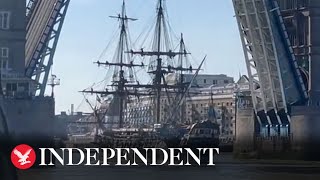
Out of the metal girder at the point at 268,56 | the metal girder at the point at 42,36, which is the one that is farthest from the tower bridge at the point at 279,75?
the metal girder at the point at 42,36

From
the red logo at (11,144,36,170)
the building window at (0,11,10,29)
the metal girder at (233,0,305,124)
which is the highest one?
the building window at (0,11,10,29)

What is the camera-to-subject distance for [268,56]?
4319 cm

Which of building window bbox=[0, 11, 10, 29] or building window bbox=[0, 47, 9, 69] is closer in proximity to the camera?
building window bbox=[0, 47, 9, 69]

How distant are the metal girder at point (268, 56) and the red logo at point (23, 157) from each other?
118ft

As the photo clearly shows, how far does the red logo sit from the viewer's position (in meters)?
6.34

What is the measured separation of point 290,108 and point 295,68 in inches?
96.7

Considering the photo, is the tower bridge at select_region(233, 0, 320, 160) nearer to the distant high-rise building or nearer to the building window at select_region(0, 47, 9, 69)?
the distant high-rise building

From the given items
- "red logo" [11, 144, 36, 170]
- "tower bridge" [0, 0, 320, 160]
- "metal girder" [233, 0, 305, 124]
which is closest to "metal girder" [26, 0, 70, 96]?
"tower bridge" [0, 0, 320, 160]

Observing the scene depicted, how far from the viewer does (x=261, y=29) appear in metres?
41.9

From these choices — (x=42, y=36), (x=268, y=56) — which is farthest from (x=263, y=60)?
(x=42, y=36)

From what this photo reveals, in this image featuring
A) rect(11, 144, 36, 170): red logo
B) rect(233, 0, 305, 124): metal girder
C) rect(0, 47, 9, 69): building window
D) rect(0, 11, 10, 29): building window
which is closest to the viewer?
rect(11, 144, 36, 170): red logo

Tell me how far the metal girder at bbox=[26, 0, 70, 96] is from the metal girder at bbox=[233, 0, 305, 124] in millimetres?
12006

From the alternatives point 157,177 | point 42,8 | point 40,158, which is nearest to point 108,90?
point 42,8

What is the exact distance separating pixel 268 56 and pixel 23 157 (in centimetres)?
3760
